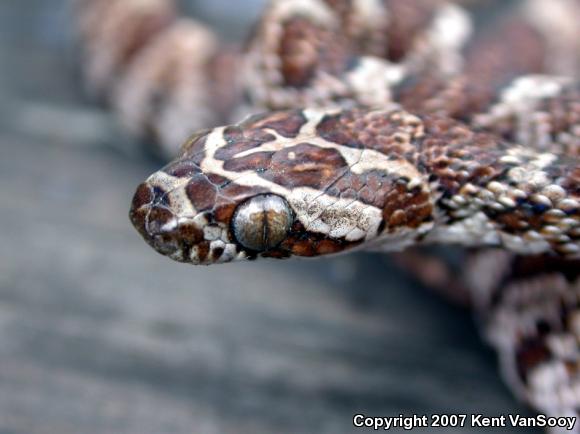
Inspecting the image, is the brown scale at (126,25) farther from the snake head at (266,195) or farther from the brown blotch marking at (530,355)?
the brown blotch marking at (530,355)

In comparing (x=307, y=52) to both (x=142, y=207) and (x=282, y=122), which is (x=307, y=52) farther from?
(x=142, y=207)

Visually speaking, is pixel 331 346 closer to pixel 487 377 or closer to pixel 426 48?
pixel 487 377

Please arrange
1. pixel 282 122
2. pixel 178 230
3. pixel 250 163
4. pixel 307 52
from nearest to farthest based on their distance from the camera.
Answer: pixel 178 230, pixel 250 163, pixel 282 122, pixel 307 52

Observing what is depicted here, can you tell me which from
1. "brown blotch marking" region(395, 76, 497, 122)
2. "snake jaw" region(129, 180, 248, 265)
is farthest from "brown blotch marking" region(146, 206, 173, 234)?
"brown blotch marking" region(395, 76, 497, 122)

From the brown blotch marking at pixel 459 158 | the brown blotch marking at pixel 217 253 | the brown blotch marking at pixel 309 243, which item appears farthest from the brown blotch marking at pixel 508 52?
the brown blotch marking at pixel 217 253

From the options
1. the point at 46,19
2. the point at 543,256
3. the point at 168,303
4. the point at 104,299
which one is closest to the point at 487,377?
the point at 543,256

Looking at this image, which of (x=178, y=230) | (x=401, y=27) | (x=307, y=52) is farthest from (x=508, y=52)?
(x=178, y=230)

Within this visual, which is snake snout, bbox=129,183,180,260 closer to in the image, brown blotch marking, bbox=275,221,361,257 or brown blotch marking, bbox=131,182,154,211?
brown blotch marking, bbox=131,182,154,211
